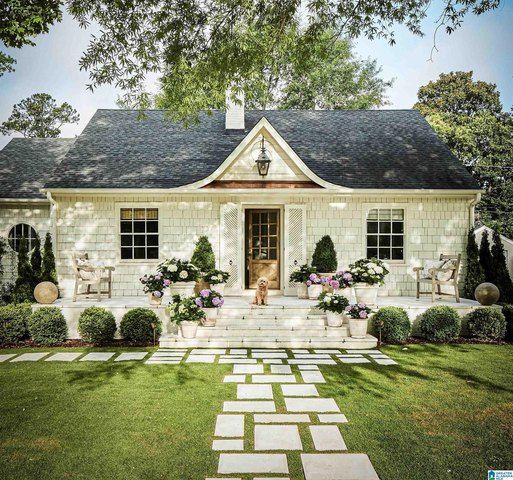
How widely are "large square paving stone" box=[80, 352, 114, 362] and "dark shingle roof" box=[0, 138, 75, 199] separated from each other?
8.27 meters

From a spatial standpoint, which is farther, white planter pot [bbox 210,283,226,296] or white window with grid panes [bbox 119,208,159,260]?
white window with grid panes [bbox 119,208,159,260]

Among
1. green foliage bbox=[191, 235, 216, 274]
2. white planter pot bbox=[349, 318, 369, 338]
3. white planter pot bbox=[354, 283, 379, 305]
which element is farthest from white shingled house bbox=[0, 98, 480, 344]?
white planter pot bbox=[349, 318, 369, 338]

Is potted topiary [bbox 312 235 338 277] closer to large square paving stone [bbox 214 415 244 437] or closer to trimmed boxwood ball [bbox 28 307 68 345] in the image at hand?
trimmed boxwood ball [bbox 28 307 68 345]

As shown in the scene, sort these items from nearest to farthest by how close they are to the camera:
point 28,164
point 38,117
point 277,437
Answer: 1. point 277,437
2. point 28,164
3. point 38,117

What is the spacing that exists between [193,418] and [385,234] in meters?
8.88

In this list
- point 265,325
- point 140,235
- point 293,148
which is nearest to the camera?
point 265,325

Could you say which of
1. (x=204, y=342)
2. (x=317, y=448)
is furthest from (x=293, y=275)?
(x=317, y=448)

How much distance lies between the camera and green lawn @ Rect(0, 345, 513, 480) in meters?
4.09

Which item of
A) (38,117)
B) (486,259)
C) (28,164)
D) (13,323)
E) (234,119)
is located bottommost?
(13,323)

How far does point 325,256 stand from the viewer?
11820 millimetres

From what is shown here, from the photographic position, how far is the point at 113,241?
1244cm

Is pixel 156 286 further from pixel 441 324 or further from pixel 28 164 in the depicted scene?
pixel 28 164

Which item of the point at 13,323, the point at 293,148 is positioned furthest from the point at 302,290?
the point at 13,323

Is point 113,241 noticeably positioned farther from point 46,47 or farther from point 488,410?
point 488,410
